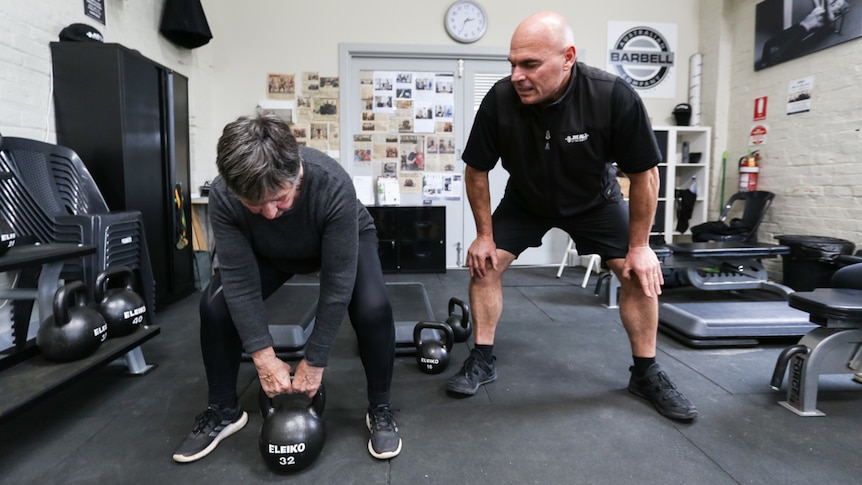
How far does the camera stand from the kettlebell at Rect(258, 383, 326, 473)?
1229mm

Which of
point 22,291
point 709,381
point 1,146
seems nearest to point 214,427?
point 22,291

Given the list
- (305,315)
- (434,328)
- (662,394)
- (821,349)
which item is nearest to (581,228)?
(662,394)

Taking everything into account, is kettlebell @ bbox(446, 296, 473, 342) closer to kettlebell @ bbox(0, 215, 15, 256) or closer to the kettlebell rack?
the kettlebell rack

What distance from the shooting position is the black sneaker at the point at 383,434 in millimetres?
1376

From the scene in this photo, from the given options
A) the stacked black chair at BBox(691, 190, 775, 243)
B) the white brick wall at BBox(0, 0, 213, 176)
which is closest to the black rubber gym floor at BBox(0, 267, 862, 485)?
the white brick wall at BBox(0, 0, 213, 176)

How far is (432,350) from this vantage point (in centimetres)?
200

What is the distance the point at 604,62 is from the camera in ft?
15.2

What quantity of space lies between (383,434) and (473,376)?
521 millimetres

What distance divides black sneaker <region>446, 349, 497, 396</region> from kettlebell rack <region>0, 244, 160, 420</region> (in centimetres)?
121

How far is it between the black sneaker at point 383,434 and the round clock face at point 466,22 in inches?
151

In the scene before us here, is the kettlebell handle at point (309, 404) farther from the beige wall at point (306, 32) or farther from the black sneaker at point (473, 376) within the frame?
the beige wall at point (306, 32)

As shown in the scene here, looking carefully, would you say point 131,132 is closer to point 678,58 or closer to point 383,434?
point 383,434

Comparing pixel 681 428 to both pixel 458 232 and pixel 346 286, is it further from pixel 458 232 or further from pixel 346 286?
pixel 458 232

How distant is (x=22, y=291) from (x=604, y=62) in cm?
465
